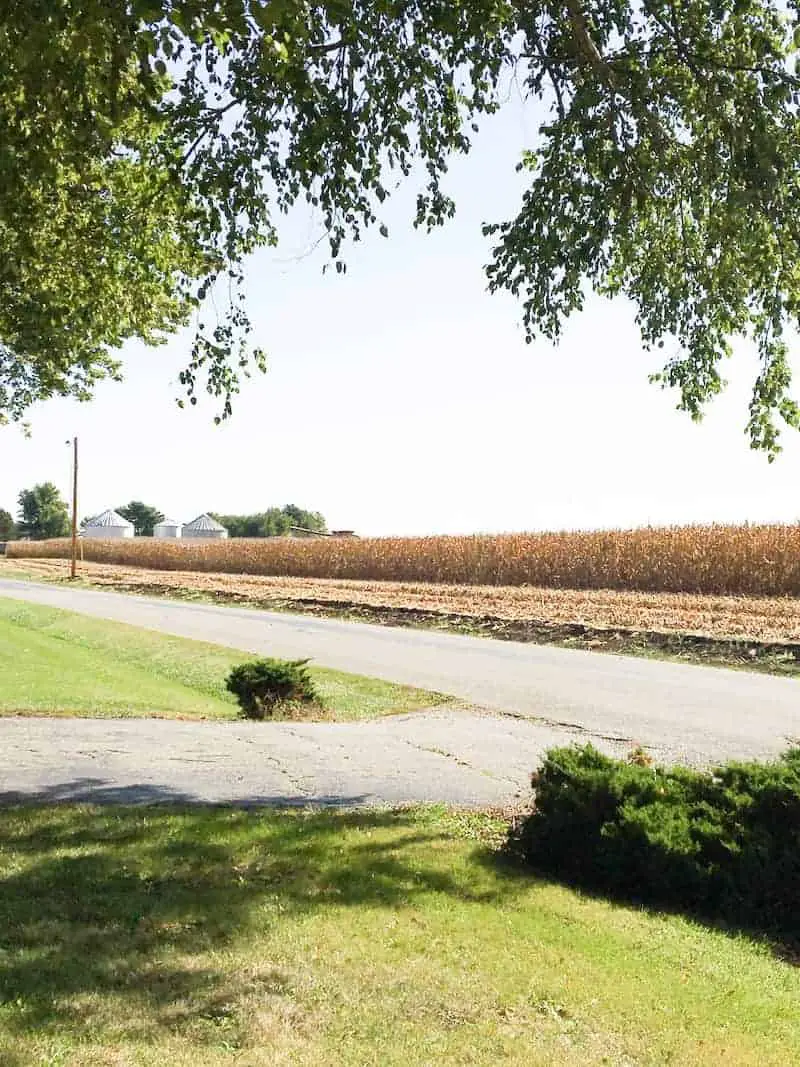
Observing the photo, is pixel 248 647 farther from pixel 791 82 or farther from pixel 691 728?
pixel 791 82

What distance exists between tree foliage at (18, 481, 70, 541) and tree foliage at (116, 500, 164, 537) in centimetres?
1451

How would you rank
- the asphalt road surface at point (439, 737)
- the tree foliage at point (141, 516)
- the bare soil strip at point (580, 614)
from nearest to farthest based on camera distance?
1. the asphalt road surface at point (439, 737)
2. the bare soil strip at point (580, 614)
3. the tree foliage at point (141, 516)

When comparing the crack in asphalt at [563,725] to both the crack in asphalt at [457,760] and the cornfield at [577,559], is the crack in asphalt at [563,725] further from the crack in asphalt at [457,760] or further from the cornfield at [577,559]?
the cornfield at [577,559]

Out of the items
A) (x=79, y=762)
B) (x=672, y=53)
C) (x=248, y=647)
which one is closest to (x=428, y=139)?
(x=672, y=53)

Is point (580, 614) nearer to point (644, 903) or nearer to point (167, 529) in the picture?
point (644, 903)

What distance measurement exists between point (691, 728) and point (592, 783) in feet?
19.4

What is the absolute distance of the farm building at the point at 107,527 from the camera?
4510 inches

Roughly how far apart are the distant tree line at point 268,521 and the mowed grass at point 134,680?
4040 inches

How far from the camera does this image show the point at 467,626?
2406 centimetres

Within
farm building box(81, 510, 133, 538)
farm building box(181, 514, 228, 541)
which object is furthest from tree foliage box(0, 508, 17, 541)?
farm building box(181, 514, 228, 541)

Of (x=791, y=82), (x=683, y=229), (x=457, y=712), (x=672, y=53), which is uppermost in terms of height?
(x=672, y=53)

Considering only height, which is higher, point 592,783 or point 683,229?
point 683,229

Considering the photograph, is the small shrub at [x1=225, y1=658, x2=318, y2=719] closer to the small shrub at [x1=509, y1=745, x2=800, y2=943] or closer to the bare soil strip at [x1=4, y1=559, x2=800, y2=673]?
the small shrub at [x1=509, y1=745, x2=800, y2=943]

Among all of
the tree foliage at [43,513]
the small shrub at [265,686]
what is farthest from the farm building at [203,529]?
the small shrub at [265,686]
